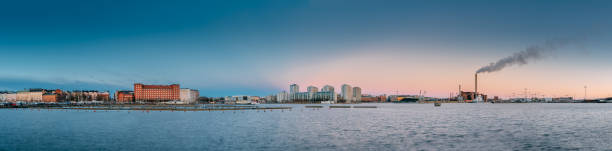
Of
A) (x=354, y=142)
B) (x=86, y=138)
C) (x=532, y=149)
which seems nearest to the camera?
(x=532, y=149)

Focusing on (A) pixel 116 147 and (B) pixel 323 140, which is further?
(B) pixel 323 140

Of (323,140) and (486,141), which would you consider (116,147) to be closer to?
(323,140)

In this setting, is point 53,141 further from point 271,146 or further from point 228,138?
point 271,146

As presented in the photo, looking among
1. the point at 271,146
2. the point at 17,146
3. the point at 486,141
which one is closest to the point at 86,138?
the point at 17,146

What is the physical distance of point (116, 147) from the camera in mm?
30828

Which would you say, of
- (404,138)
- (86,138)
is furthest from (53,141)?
(404,138)

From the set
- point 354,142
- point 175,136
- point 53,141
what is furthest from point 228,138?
point 53,141

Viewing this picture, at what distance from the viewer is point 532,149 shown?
30.8m

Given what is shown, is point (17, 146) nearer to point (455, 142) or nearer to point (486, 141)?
point (455, 142)

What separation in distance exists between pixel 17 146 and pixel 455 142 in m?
36.6

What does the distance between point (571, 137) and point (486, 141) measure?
10.7 metres

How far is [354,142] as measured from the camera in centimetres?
3434

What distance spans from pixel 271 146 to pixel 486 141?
19.8 metres

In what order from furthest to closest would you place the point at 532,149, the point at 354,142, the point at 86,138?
the point at 86,138 < the point at 354,142 < the point at 532,149
